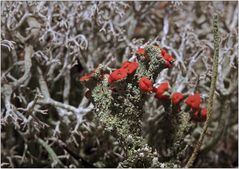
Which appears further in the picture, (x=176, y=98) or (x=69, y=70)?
(x=69, y=70)

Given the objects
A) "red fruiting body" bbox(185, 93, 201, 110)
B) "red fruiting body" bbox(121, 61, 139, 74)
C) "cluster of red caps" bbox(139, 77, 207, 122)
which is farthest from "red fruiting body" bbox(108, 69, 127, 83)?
"red fruiting body" bbox(185, 93, 201, 110)

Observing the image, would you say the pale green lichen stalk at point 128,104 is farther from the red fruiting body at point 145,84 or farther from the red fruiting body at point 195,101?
the red fruiting body at point 195,101

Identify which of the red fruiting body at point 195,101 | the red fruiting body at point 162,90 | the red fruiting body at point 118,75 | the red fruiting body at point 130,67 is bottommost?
the red fruiting body at point 195,101

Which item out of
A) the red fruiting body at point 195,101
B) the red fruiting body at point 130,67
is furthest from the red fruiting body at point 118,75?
the red fruiting body at point 195,101

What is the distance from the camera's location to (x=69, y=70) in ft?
4.81

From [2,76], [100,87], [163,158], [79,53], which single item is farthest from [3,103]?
[163,158]

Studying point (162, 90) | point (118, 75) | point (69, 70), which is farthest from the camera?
point (69, 70)

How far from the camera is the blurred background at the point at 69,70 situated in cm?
138

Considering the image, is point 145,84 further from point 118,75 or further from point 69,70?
point 69,70

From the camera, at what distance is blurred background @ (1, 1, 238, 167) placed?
4.54 feet

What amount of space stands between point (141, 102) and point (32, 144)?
1.68 ft

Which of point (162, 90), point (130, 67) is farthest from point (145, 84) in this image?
point (162, 90)

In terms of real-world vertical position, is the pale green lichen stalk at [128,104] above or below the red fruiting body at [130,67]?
below

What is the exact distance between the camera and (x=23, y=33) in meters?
1.49
